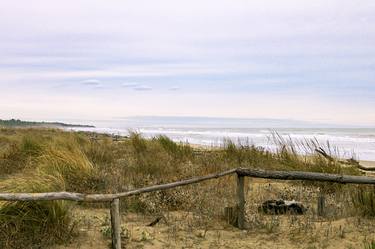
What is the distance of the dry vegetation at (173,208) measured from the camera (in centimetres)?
583

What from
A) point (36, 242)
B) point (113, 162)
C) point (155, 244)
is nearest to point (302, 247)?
point (155, 244)

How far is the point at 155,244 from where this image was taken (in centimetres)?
609

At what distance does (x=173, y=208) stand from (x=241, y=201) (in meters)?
1.55

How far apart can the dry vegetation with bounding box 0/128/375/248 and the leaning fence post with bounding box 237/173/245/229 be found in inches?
5.8

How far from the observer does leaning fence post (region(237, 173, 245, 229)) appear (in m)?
6.70

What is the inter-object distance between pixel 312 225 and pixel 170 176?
369cm

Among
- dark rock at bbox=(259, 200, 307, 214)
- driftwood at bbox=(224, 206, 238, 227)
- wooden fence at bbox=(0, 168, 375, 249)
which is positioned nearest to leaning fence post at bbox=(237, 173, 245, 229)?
wooden fence at bbox=(0, 168, 375, 249)

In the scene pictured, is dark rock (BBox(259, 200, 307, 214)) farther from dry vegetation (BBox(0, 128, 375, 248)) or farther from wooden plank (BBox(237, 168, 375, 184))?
wooden plank (BBox(237, 168, 375, 184))

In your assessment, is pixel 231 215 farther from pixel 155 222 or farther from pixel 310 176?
pixel 310 176

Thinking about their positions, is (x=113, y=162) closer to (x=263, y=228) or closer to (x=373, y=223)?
(x=263, y=228)

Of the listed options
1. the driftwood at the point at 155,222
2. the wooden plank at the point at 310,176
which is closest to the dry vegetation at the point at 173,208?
the driftwood at the point at 155,222

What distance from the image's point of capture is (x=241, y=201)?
6730 mm

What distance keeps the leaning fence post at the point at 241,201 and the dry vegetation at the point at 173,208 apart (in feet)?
0.48

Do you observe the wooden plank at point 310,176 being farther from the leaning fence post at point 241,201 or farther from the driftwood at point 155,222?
the driftwood at point 155,222
